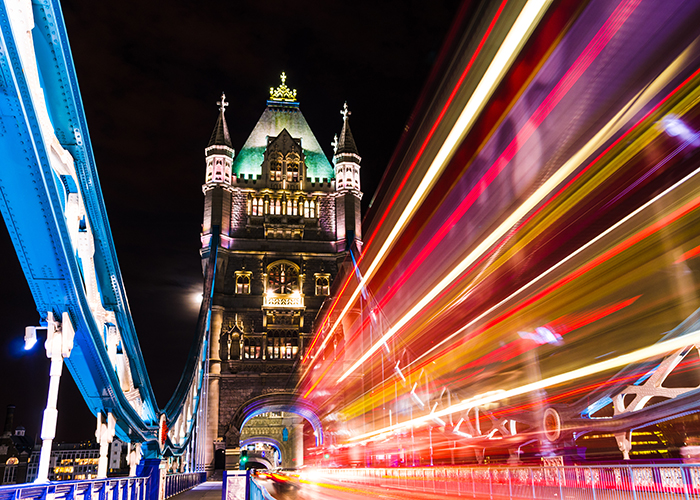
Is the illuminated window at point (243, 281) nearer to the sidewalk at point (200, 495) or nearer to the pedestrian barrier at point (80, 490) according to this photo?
the sidewalk at point (200, 495)

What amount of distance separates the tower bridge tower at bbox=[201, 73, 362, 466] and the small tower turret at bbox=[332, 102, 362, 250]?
95 millimetres

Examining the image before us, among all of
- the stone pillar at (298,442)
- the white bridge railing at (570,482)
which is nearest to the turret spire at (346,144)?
the stone pillar at (298,442)

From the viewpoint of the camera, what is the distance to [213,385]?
44.8m

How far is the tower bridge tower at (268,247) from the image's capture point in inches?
1807

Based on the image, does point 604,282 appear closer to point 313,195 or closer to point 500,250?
point 500,250

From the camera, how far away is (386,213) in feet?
95.7

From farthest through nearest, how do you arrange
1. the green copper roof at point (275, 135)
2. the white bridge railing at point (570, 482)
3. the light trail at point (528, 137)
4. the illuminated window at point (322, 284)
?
the green copper roof at point (275, 135) → the illuminated window at point (322, 284) → the light trail at point (528, 137) → the white bridge railing at point (570, 482)

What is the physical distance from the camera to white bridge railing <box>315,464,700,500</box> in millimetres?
8164

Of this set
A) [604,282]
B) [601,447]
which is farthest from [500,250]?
[601,447]

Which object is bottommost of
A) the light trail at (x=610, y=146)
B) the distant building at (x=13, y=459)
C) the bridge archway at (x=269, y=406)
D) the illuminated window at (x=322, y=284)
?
the distant building at (x=13, y=459)

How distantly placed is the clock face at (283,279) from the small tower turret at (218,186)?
5258 millimetres

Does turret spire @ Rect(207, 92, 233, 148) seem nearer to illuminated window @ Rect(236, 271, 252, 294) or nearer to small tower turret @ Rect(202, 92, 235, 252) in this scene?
small tower turret @ Rect(202, 92, 235, 252)

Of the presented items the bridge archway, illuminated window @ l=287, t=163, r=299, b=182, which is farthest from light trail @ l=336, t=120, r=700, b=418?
illuminated window @ l=287, t=163, r=299, b=182

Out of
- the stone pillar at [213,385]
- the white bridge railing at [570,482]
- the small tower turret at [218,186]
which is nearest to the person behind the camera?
the white bridge railing at [570,482]
